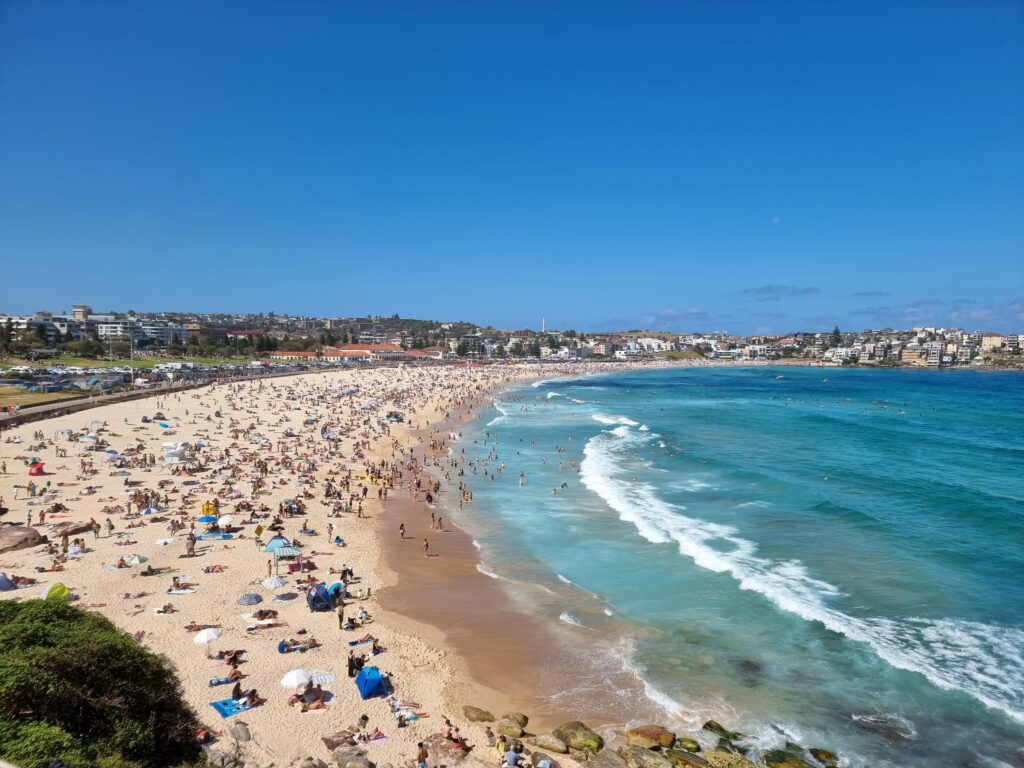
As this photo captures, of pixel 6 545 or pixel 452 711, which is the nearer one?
pixel 452 711

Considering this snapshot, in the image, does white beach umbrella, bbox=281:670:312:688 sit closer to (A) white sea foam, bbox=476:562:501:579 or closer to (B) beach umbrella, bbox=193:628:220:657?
(B) beach umbrella, bbox=193:628:220:657

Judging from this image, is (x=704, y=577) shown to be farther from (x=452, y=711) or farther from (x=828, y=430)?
(x=828, y=430)

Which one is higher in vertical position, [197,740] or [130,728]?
[130,728]

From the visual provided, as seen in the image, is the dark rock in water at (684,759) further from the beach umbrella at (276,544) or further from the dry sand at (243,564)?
the beach umbrella at (276,544)

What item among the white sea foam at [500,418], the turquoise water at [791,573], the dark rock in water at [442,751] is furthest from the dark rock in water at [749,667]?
the white sea foam at [500,418]

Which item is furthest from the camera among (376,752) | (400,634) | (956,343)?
(956,343)

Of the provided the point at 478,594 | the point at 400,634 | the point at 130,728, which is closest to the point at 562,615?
the point at 478,594

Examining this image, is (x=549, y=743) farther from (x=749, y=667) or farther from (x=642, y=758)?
(x=749, y=667)
